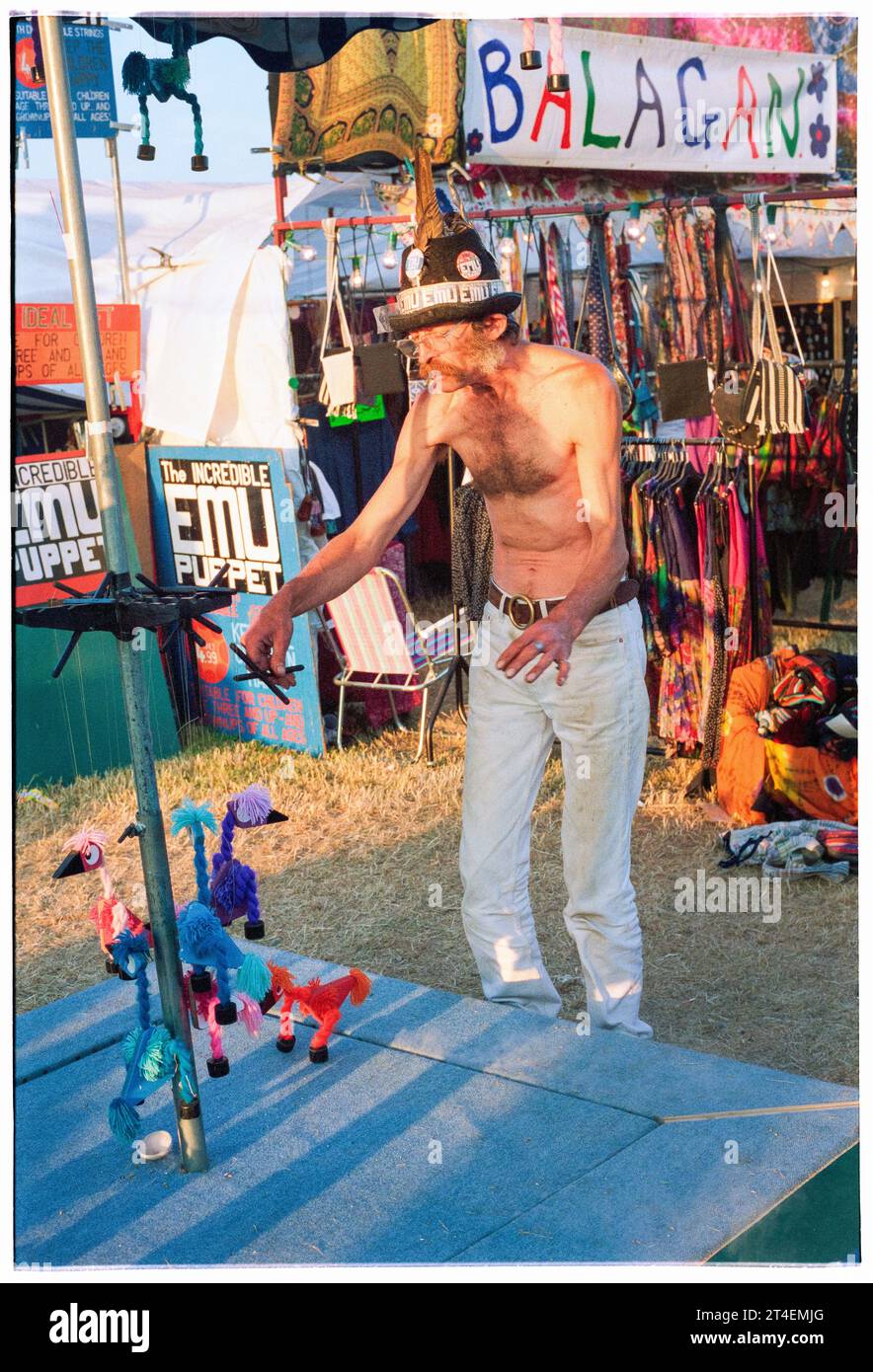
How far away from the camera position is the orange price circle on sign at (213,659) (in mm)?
7727

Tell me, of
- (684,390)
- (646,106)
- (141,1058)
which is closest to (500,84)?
(646,106)

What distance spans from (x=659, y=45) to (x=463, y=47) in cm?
152

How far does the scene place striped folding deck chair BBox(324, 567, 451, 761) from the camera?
23.2 ft

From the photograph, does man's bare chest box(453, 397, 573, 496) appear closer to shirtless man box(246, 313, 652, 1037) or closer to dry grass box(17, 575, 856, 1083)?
shirtless man box(246, 313, 652, 1037)

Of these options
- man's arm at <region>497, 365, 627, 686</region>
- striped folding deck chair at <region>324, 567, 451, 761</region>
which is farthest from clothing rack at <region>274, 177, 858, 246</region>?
man's arm at <region>497, 365, 627, 686</region>

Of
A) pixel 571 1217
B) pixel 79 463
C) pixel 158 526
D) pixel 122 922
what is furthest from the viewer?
pixel 158 526

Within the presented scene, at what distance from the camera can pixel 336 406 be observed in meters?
7.28

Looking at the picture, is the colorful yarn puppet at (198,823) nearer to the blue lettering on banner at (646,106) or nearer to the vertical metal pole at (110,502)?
the vertical metal pole at (110,502)

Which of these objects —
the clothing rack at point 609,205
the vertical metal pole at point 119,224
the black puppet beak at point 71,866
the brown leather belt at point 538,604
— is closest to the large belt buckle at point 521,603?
the brown leather belt at point 538,604

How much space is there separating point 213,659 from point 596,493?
4305 mm

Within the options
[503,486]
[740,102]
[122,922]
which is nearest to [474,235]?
[503,486]

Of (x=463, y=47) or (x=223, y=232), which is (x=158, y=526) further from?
(x=463, y=47)

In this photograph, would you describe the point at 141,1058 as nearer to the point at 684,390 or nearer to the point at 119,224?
the point at 684,390

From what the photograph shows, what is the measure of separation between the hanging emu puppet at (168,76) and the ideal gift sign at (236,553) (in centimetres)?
330
